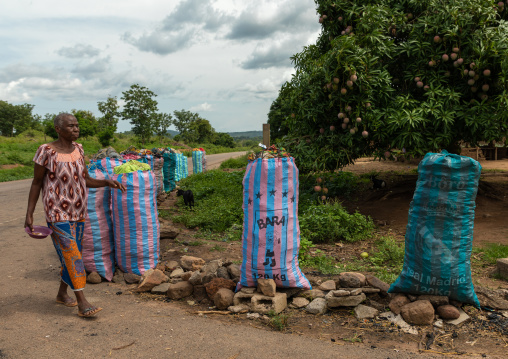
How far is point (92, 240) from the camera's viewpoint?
438 centimetres

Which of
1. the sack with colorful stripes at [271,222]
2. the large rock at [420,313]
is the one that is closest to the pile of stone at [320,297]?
the large rock at [420,313]

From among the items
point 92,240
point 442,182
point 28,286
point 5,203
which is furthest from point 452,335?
point 5,203

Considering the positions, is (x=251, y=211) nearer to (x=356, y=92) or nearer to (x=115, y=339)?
(x=115, y=339)

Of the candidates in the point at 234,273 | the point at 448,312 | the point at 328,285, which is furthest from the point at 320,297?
the point at 448,312

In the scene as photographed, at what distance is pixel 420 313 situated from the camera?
321 cm

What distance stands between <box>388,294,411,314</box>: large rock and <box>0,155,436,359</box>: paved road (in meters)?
0.57

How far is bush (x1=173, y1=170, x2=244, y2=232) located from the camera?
285 inches

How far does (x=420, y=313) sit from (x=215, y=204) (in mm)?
5902

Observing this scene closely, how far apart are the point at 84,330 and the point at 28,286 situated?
147 cm

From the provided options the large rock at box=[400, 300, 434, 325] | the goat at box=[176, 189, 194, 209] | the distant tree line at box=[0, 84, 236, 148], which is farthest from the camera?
the distant tree line at box=[0, 84, 236, 148]

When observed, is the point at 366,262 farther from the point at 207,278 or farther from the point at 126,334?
the point at 126,334

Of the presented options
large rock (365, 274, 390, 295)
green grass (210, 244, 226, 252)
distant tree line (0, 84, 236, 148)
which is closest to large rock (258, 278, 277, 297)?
large rock (365, 274, 390, 295)

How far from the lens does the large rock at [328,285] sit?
3.82 metres

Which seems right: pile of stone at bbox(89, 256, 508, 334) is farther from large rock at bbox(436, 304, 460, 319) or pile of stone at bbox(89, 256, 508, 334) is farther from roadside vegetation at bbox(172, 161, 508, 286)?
roadside vegetation at bbox(172, 161, 508, 286)
